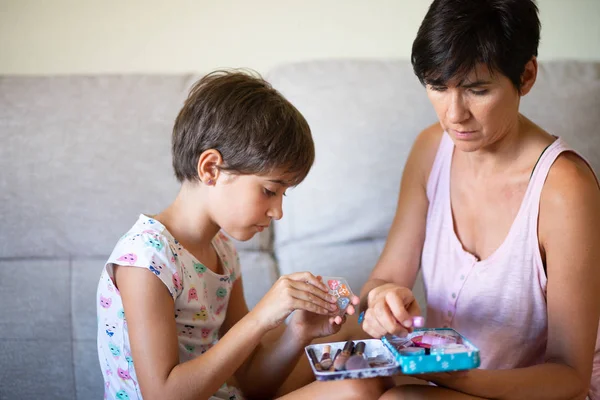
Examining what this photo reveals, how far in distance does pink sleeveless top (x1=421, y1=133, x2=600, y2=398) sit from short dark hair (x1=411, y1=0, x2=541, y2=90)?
224mm

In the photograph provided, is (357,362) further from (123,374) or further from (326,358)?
(123,374)

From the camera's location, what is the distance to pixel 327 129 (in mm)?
1682

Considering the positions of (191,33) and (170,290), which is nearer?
(170,290)

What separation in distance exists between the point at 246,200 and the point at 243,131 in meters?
0.12

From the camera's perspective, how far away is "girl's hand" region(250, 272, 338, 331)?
1093mm

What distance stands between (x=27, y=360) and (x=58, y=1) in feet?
3.25

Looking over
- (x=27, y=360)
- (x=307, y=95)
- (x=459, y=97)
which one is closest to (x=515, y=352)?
(x=459, y=97)

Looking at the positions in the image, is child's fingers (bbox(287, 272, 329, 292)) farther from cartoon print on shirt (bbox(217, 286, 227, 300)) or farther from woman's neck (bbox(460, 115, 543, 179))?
woman's neck (bbox(460, 115, 543, 179))

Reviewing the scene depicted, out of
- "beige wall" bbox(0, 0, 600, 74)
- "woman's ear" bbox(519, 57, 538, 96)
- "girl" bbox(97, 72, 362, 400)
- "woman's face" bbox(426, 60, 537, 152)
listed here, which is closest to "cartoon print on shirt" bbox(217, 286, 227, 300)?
"girl" bbox(97, 72, 362, 400)

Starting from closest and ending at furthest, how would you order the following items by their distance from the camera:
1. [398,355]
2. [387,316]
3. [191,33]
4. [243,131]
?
[398,355]
[387,316]
[243,131]
[191,33]

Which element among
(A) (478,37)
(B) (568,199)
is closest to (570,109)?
(B) (568,199)

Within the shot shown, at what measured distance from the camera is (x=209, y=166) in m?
1.18

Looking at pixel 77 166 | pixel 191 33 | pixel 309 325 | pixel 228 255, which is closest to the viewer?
pixel 309 325

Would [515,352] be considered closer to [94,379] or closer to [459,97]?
[459,97]
